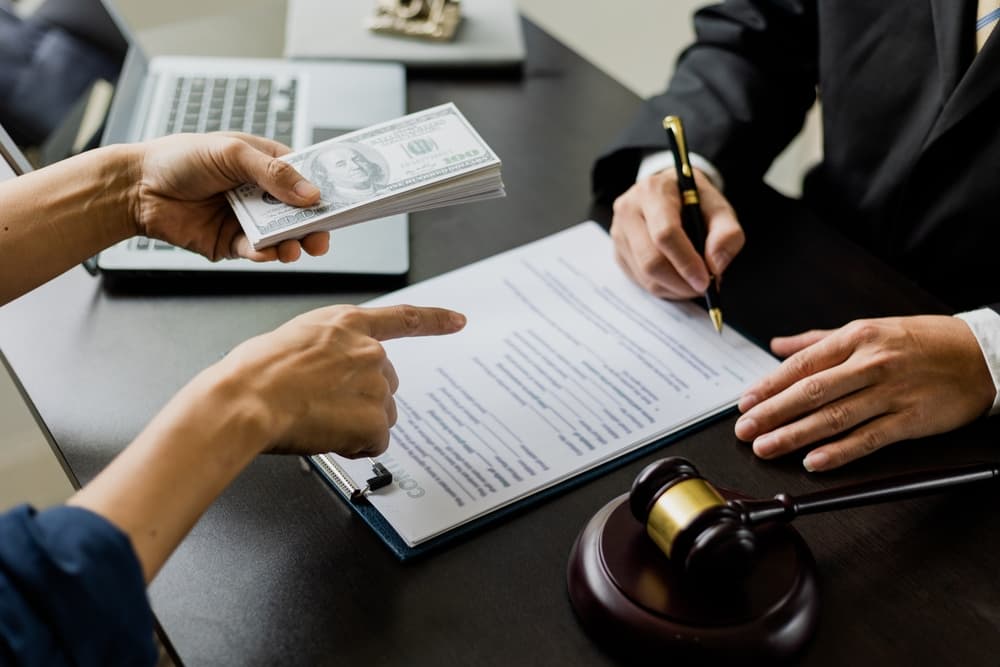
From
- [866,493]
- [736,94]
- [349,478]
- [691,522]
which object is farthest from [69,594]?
[736,94]

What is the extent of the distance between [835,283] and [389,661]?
66 cm

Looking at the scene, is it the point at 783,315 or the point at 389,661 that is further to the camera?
the point at 783,315

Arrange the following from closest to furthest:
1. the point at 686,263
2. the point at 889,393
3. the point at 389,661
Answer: the point at 389,661
the point at 889,393
the point at 686,263

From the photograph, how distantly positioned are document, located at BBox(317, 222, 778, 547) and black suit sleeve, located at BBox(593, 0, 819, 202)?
18 centimetres

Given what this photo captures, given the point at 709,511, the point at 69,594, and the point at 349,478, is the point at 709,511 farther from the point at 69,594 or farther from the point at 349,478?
the point at 69,594

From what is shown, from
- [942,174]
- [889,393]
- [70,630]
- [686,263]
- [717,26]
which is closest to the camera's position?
[70,630]

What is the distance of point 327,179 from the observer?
3.13ft

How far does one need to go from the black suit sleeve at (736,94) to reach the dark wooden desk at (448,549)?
15cm

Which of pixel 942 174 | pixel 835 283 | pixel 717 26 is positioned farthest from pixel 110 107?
pixel 942 174

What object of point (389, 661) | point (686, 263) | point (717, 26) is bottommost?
point (389, 661)

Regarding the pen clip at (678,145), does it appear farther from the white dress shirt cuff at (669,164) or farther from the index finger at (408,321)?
the index finger at (408,321)

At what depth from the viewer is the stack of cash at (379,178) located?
3.02 ft

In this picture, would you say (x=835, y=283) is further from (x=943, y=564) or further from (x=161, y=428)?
(x=161, y=428)

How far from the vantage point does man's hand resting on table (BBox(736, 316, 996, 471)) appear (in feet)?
2.89
